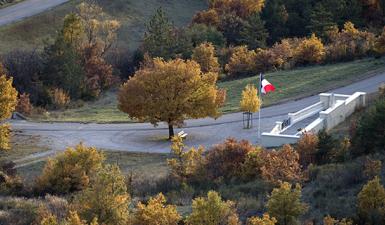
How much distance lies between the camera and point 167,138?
4819 cm

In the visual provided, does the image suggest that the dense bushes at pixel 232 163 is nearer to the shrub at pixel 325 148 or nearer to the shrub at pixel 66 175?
the shrub at pixel 325 148

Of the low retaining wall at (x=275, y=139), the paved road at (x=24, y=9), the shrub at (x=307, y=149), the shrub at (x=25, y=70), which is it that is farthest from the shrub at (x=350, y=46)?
the shrub at (x=307, y=149)

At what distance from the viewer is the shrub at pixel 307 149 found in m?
35.4

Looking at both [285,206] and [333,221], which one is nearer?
[333,221]

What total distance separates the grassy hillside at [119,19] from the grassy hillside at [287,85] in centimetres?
1298

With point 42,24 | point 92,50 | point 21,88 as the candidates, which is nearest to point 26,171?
point 21,88

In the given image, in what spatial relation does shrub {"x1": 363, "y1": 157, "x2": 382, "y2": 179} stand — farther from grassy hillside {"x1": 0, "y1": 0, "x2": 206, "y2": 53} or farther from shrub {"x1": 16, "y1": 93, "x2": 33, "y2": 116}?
grassy hillside {"x1": 0, "y1": 0, "x2": 206, "y2": 53}

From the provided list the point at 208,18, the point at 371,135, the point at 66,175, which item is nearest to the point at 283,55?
the point at 208,18

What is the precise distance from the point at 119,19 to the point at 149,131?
113ft

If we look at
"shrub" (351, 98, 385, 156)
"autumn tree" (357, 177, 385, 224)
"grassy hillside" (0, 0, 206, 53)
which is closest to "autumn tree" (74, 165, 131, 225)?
"autumn tree" (357, 177, 385, 224)

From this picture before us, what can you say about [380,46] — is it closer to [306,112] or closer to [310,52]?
[310,52]

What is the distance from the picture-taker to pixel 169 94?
45.8 metres

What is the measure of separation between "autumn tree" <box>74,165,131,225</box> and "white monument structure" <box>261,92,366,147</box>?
51.4 ft

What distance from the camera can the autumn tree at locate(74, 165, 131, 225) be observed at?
1042 inches
